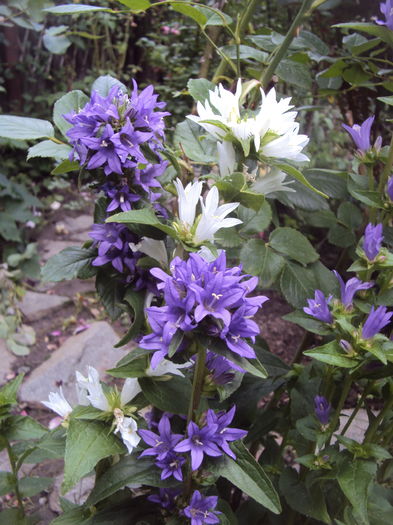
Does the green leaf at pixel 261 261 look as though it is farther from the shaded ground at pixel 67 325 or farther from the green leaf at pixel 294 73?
the shaded ground at pixel 67 325

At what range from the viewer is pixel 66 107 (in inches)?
36.2

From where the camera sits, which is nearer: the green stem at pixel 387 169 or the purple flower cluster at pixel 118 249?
the purple flower cluster at pixel 118 249

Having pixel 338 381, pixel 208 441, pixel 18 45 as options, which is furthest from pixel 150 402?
pixel 18 45

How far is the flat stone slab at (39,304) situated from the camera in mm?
2582

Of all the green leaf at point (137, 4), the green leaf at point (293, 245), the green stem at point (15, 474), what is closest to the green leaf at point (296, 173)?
the green leaf at point (293, 245)

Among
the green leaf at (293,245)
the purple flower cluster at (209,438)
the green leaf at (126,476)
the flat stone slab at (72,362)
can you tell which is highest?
the green leaf at (293,245)

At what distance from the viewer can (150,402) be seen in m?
0.83

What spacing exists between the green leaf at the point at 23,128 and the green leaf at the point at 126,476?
52 cm

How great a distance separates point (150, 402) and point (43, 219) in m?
2.70

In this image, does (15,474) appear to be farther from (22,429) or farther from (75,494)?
(75,494)

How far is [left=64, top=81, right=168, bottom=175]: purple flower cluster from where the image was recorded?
0.77 meters

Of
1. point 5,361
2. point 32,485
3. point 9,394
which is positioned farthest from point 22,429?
point 5,361

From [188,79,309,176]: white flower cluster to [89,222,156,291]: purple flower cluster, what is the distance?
183 mm

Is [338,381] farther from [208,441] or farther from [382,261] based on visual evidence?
[208,441]
